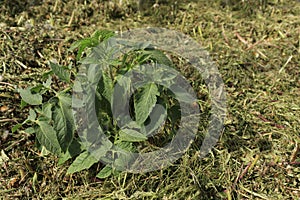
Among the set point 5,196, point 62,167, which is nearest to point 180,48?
point 62,167

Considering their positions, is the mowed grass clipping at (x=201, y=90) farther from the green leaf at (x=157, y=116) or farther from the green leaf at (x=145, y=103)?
the green leaf at (x=145, y=103)

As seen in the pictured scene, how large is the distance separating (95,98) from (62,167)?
37 cm

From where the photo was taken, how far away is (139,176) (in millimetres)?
1684

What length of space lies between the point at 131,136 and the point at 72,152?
0.25 m

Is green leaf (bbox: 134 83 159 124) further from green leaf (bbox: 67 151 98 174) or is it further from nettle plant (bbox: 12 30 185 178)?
green leaf (bbox: 67 151 98 174)

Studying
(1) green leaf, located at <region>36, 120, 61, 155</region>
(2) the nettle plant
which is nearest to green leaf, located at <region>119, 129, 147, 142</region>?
(2) the nettle plant

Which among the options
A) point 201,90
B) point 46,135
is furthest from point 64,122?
point 201,90

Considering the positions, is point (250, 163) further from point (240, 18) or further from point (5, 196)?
point (240, 18)

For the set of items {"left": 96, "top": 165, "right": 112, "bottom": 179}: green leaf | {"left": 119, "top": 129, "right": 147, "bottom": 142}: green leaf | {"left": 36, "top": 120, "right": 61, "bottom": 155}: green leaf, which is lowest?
{"left": 96, "top": 165, "right": 112, "bottom": 179}: green leaf

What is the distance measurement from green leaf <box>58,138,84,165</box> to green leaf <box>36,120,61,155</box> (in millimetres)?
109

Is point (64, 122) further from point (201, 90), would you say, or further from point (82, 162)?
point (201, 90)

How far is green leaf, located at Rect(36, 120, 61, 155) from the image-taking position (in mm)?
1521

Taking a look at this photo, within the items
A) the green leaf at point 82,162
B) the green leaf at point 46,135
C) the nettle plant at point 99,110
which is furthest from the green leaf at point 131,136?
the green leaf at point 46,135

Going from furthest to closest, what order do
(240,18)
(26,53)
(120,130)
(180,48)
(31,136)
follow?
(240,18), (180,48), (26,53), (31,136), (120,130)
